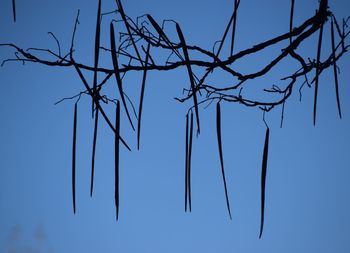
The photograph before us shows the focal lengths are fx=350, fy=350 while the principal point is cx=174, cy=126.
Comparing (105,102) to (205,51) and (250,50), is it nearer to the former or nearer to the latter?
(205,51)

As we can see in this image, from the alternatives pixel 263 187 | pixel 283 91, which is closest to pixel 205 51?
pixel 283 91

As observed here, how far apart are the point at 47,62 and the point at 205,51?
0.46m

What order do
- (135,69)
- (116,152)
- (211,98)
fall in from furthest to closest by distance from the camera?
(211,98) → (135,69) → (116,152)

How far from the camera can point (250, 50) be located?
3.23 feet

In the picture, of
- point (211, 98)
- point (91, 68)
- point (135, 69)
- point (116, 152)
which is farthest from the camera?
point (211, 98)

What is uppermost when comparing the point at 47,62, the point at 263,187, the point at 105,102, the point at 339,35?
the point at 339,35

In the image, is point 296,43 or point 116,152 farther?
point 296,43

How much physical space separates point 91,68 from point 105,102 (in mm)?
128

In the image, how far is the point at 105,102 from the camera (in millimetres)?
1024

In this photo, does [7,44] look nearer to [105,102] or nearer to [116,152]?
[105,102]

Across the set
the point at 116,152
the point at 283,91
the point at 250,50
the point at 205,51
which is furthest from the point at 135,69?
the point at 283,91

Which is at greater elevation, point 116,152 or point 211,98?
point 211,98

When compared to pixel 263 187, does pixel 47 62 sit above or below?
above

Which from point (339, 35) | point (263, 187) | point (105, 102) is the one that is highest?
point (339, 35)
